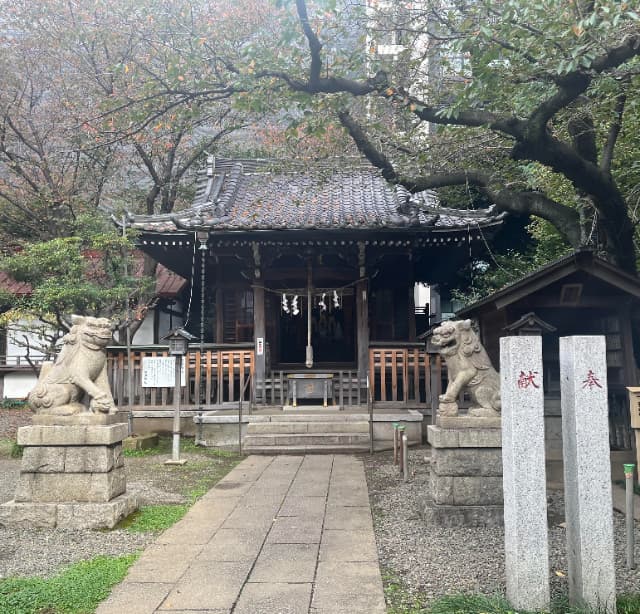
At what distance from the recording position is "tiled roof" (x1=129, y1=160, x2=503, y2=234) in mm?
11156

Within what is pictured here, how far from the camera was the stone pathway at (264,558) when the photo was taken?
11.4 feet

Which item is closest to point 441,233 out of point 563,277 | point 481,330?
point 481,330

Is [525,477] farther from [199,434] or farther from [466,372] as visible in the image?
[199,434]

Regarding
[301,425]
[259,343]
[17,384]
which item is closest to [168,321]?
[17,384]

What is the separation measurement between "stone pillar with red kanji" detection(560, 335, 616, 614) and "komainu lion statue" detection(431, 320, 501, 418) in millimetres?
2015

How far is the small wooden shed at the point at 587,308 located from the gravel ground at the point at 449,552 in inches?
92.1

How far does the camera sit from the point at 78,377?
5559 millimetres

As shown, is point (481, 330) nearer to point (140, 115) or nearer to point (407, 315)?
point (407, 315)

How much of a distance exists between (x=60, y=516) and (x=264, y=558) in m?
2.33

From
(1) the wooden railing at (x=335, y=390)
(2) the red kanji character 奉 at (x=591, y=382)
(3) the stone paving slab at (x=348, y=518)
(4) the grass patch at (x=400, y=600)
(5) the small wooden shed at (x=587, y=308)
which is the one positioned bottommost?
(3) the stone paving slab at (x=348, y=518)

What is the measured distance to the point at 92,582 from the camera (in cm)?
376

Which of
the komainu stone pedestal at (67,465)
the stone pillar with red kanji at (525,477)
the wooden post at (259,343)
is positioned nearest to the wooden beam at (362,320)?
the wooden post at (259,343)

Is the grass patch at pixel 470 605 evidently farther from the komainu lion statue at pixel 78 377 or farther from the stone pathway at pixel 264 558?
the komainu lion statue at pixel 78 377

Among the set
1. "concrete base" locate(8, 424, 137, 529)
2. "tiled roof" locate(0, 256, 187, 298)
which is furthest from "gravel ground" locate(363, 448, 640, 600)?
"tiled roof" locate(0, 256, 187, 298)
